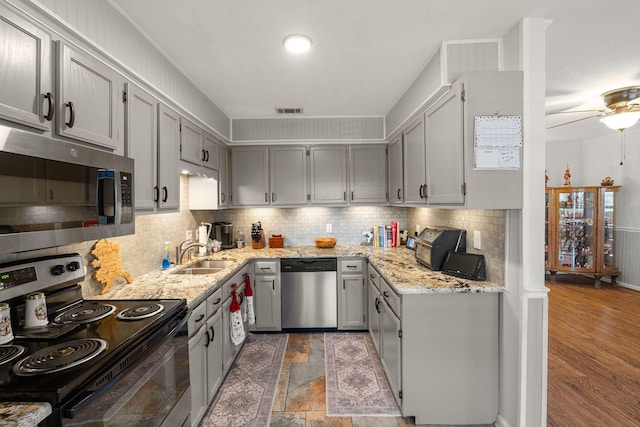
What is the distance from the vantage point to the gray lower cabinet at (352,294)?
Result: 10.9ft

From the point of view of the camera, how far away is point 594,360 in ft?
9.16

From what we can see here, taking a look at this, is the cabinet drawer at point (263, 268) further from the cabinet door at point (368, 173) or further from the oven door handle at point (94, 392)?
the oven door handle at point (94, 392)

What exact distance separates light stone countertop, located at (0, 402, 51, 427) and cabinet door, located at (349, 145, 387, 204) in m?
3.15

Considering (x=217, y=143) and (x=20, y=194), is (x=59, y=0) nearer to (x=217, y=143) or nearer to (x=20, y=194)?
(x=20, y=194)

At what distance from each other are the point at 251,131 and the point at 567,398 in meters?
3.82

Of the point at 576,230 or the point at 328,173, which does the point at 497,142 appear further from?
the point at 576,230

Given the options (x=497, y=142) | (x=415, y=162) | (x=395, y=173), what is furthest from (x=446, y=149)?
(x=395, y=173)

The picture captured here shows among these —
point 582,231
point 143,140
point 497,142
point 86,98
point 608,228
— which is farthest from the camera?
point 582,231

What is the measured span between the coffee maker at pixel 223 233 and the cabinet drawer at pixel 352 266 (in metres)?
1.38

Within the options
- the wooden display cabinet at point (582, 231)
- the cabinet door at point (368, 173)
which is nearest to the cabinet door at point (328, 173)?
the cabinet door at point (368, 173)

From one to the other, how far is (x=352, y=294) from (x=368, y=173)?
4.73ft

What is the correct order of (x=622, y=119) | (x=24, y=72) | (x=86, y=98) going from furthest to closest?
1. (x=622, y=119)
2. (x=86, y=98)
3. (x=24, y=72)

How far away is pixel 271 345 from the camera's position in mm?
3127

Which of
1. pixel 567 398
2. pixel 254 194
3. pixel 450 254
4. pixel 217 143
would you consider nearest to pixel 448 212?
pixel 450 254
